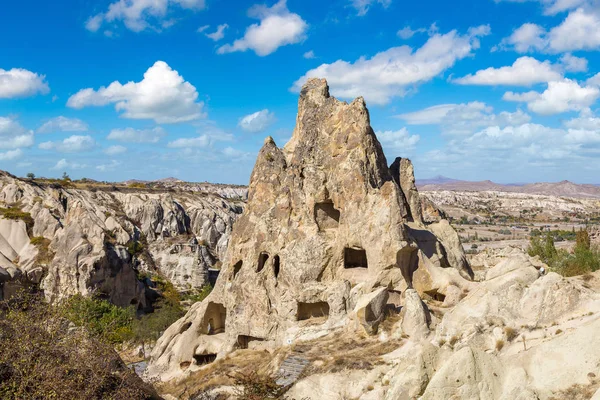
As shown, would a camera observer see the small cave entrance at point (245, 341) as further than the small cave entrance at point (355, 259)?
No

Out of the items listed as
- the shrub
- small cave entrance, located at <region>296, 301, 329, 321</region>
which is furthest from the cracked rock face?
the shrub

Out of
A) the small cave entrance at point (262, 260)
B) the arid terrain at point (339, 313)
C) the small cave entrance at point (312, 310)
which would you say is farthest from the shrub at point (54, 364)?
the small cave entrance at point (262, 260)

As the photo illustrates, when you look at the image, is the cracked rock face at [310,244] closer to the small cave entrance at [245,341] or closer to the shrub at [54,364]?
the small cave entrance at [245,341]

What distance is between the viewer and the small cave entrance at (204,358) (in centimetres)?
2441

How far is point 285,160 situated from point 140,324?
16.8 meters

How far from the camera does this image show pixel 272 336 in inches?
901

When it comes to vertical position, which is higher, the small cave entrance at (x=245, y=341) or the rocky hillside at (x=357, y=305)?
the rocky hillside at (x=357, y=305)

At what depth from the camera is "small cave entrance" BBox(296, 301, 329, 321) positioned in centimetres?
2277

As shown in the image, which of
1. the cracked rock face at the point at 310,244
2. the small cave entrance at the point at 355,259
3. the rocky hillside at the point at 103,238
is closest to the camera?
the cracked rock face at the point at 310,244

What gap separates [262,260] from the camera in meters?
24.6

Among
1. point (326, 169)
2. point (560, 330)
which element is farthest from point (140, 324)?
point (560, 330)

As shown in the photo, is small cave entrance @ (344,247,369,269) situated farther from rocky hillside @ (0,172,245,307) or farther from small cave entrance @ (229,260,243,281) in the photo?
rocky hillside @ (0,172,245,307)

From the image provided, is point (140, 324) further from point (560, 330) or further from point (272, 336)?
point (560, 330)

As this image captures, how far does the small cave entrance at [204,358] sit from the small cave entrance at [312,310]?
472cm
